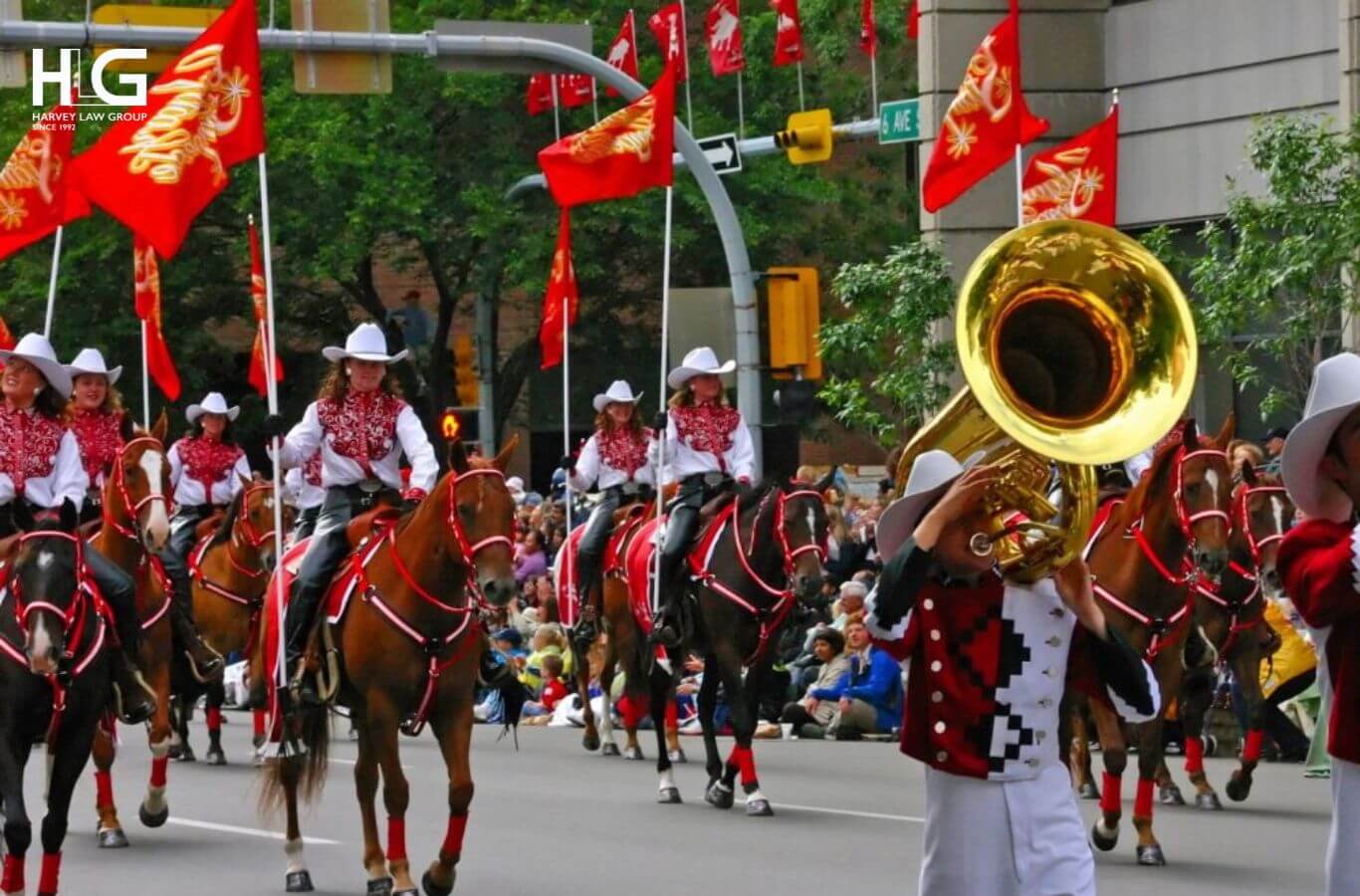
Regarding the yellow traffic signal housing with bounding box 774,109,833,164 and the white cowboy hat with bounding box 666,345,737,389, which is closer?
the white cowboy hat with bounding box 666,345,737,389

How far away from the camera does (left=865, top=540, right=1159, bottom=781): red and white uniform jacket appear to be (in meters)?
6.92

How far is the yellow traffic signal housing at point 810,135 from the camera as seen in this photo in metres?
25.6

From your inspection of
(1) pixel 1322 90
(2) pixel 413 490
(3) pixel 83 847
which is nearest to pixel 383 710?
(2) pixel 413 490

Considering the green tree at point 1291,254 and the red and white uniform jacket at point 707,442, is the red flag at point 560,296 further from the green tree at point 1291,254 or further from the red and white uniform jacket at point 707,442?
the green tree at point 1291,254

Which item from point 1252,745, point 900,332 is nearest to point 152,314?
point 900,332

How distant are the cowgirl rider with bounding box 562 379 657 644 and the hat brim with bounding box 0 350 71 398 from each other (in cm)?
894

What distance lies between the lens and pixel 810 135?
25.6 m

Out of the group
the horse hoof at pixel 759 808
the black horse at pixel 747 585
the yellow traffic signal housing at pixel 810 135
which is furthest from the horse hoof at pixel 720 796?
the yellow traffic signal housing at pixel 810 135

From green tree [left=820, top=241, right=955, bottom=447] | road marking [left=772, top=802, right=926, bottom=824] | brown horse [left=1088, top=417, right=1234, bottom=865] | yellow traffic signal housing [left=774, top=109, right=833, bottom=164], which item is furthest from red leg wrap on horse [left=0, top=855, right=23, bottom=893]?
yellow traffic signal housing [left=774, top=109, right=833, bottom=164]

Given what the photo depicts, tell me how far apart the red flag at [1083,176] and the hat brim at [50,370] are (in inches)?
465

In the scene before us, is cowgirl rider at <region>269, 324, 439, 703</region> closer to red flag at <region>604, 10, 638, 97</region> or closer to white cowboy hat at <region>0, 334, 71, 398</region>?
white cowboy hat at <region>0, 334, 71, 398</region>

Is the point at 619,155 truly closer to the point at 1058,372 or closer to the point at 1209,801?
the point at 1209,801

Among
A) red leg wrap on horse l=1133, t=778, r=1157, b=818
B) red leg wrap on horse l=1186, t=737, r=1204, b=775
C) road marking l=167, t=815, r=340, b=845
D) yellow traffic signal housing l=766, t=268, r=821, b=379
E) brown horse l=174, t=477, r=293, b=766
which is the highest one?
yellow traffic signal housing l=766, t=268, r=821, b=379

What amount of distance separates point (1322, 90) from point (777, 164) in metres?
17.1
